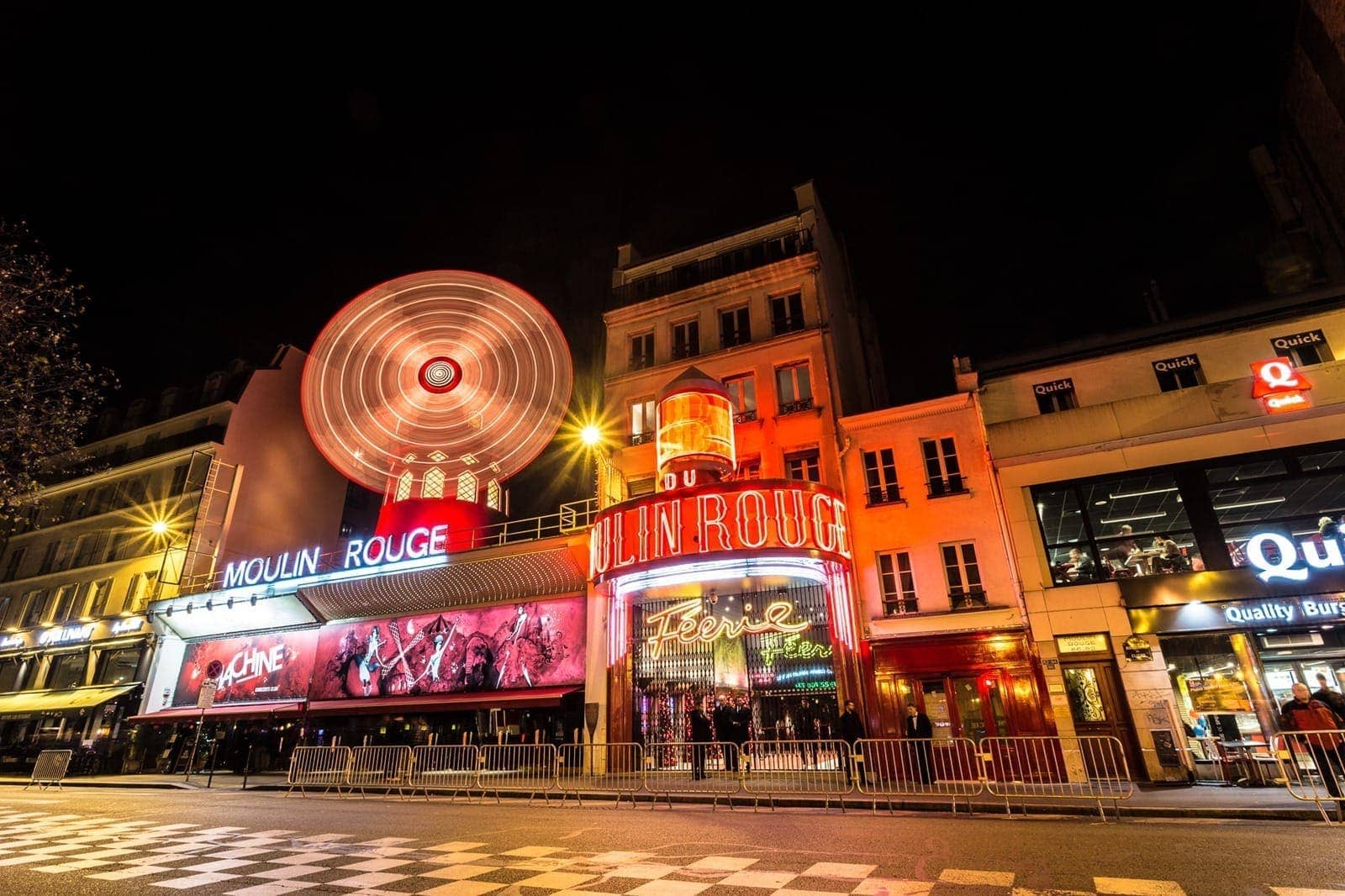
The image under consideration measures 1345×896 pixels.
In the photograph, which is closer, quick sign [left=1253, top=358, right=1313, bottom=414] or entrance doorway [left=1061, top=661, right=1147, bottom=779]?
entrance doorway [left=1061, top=661, right=1147, bottom=779]

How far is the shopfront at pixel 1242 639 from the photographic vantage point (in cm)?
1286

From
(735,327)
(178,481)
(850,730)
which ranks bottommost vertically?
(850,730)

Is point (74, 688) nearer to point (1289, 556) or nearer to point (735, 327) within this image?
point (735, 327)

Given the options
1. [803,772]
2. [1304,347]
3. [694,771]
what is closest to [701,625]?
[694,771]

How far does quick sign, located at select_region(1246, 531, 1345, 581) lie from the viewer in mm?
12922

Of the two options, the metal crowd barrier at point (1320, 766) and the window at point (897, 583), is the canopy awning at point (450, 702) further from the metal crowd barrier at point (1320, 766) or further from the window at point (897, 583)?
the metal crowd barrier at point (1320, 766)

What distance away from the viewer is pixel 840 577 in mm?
17188

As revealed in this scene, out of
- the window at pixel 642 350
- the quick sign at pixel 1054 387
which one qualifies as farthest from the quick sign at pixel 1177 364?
the window at pixel 642 350

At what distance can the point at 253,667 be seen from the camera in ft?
86.3

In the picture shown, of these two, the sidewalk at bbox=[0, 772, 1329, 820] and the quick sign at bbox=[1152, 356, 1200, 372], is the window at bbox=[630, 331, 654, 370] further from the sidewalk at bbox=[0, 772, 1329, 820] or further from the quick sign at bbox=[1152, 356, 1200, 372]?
the quick sign at bbox=[1152, 356, 1200, 372]

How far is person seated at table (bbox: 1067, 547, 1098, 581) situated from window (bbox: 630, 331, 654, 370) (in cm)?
1419

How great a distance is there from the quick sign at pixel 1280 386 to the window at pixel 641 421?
624 inches

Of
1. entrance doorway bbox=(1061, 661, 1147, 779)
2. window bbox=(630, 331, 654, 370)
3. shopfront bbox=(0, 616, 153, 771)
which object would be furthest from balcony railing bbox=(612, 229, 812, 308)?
shopfront bbox=(0, 616, 153, 771)

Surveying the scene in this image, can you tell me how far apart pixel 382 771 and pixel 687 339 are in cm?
1609
